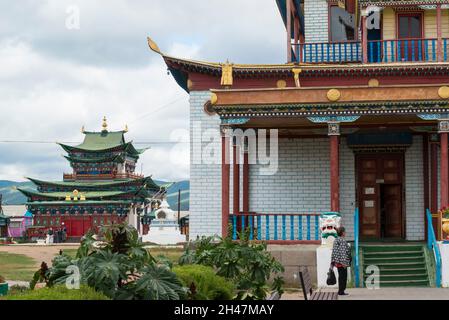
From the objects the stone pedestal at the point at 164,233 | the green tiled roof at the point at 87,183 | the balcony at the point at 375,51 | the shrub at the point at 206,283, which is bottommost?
the stone pedestal at the point at 164,233

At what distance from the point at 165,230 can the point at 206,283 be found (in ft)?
160

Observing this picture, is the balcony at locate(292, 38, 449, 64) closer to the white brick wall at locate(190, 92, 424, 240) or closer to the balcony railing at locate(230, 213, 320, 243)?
the white brick wall at locate(190, 92, 424, 240)

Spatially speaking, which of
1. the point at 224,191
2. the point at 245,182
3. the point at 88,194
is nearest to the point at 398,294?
the point at 224,191

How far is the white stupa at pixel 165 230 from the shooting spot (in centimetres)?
5712

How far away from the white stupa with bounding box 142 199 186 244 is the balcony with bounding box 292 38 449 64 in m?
34.6

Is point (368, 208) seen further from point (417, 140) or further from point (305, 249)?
point (305, 249)

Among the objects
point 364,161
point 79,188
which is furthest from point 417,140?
point 79,188

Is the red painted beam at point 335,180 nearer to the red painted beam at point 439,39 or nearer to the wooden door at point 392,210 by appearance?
the wooden door at point 392,210

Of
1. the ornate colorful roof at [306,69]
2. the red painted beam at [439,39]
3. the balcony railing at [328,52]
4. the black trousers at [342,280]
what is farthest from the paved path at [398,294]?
the balcony railing at [328,52]

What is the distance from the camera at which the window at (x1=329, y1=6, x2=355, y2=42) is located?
25953mm

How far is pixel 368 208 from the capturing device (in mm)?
21734

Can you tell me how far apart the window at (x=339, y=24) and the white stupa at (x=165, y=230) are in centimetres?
3358

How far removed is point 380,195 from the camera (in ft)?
71.6

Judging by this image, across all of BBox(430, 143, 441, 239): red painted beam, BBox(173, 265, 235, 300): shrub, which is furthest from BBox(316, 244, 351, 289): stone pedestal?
BBox(173, 265, 235, 300): shrub
